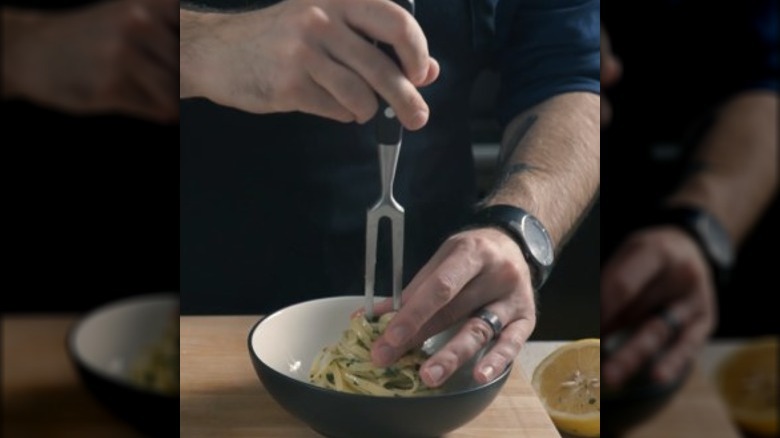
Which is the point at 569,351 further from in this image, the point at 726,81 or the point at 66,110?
the point at 66,110

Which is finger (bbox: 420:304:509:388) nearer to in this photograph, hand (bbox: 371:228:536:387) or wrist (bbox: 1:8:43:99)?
hand (bbox: 371:228:536:387)

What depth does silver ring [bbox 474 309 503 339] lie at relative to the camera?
0.59m

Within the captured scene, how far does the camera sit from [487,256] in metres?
0.60

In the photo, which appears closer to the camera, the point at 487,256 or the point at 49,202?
the point at 49,202

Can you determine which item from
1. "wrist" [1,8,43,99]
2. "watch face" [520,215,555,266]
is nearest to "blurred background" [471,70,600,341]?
"watch face" [520,215,555,266]

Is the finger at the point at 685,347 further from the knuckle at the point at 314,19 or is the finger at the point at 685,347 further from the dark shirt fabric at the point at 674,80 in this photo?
the knuckle at the point at 314,19

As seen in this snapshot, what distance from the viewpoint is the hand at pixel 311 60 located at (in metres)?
0.55

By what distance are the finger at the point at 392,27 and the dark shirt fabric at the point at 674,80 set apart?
0.16m

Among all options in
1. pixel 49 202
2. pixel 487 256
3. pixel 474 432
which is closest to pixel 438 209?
pixel 487 256

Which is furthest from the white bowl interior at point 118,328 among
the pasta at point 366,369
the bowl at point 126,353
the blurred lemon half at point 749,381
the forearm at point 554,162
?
the blurred lemon half at point 749,381

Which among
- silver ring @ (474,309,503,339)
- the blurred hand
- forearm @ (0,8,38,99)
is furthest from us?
silver ring @ (474,309,503,339)

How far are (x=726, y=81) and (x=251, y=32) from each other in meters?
0.30

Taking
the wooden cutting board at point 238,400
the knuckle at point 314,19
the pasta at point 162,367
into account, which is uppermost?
the knuckle at point 314,19

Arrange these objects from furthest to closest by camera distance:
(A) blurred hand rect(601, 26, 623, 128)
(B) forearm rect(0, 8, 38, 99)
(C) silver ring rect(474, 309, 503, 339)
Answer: (C) silver ring rect(474, 309, 503, 339), (A) blurred hand rect(601, 26, 623, 128), (B) forearm rect(0, 8, 38, 99)
